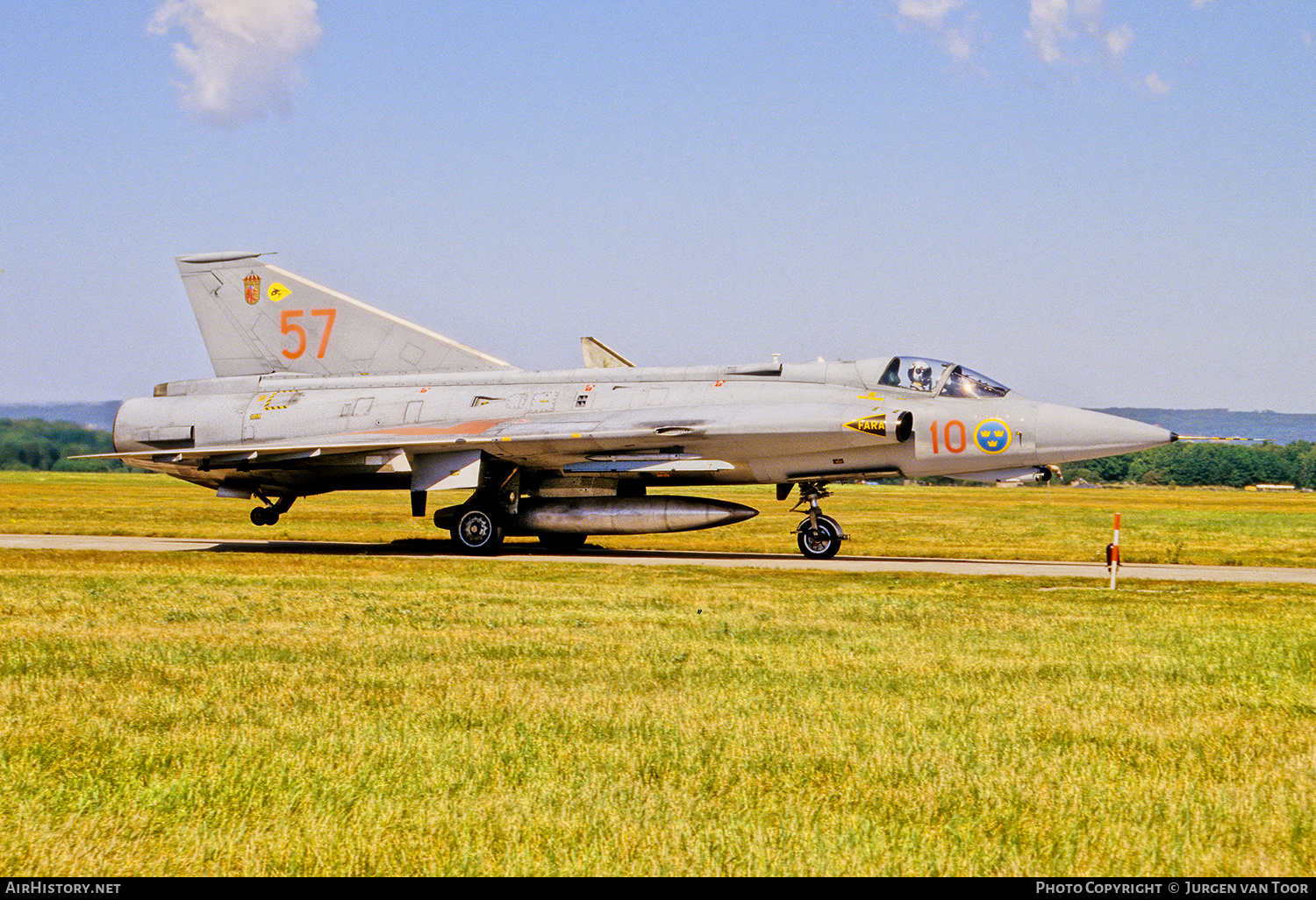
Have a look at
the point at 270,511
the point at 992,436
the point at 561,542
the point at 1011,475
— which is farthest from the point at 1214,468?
the point at 270,511

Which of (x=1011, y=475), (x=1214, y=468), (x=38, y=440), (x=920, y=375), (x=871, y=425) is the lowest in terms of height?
(x=1214, y=468)

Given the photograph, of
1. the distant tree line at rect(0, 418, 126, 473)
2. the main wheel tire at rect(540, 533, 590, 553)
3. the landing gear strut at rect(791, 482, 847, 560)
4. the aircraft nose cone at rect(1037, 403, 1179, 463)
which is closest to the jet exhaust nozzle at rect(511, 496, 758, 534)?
the main wheel tire at rect(540, 533, 590, 553)

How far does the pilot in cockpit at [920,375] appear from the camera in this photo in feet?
61.6

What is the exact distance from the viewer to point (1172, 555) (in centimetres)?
2178

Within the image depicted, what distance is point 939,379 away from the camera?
61.5 ft

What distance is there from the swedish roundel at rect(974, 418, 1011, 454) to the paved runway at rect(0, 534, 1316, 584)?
1761 mm

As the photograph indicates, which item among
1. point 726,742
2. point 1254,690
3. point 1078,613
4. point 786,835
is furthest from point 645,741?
point 1078,613

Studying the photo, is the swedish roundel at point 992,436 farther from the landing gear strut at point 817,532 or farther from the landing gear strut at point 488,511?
the landing gear strut at point 488,511

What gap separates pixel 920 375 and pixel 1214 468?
109 m

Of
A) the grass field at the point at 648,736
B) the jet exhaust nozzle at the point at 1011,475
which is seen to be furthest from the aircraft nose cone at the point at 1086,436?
the grass field at the point at 648,736

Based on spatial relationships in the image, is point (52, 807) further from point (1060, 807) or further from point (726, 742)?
point (1060, 807)

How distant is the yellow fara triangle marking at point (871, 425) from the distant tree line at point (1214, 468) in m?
101

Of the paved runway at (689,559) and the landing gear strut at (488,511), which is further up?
the landing gear strut at (488,511)

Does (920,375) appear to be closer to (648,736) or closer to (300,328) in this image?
(300,328)
